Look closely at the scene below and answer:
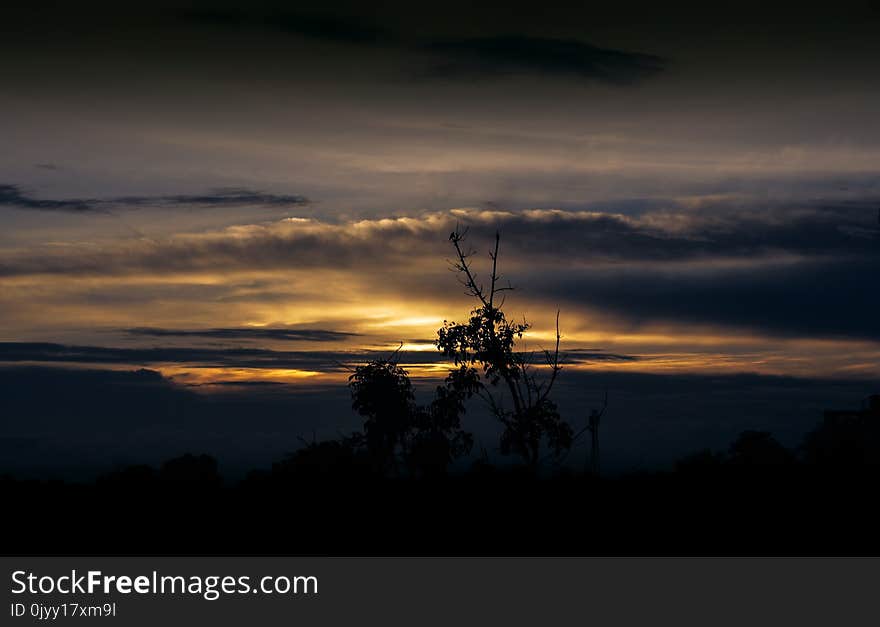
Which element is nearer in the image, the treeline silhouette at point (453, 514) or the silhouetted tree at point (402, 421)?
the treeline silhouette at point (453, 514)

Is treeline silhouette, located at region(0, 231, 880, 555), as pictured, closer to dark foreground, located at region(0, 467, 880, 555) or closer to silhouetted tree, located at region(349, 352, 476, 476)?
dark foreground, located at region(0, 467, 880, 555)

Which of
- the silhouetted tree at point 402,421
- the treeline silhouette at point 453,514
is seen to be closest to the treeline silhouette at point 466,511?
the treeline silhouette at point 453,514

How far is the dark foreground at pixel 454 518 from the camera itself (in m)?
14.9

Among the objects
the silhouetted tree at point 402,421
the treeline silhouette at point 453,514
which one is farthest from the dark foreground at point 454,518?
the silhouetted tree at point 402,421

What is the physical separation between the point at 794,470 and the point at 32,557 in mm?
13193

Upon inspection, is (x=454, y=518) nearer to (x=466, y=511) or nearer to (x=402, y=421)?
(x=466, y=511)

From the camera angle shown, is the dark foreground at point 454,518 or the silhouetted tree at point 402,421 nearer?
the dark foreground at point 454,518

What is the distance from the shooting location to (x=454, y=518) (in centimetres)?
1572

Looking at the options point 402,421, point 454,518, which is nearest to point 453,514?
point 454,518

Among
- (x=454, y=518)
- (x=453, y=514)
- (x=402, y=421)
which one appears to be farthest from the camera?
(x=402, y=421)

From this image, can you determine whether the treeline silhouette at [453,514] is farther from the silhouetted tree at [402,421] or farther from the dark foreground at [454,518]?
the silhouetted tree at [402,421]
